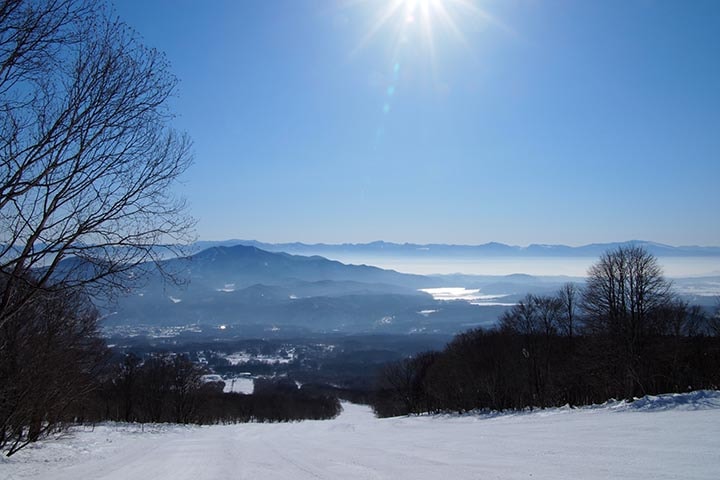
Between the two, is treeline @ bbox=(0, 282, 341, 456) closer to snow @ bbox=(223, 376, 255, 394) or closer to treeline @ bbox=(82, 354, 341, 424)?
treeline @ bbox=(82, 354, 341, 424)

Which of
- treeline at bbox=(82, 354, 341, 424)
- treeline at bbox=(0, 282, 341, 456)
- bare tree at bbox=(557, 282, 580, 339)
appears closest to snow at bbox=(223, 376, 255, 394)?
treeline at bbox=(82, 354, 341, 424)

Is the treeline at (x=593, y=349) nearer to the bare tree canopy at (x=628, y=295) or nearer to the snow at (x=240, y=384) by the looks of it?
the bare tree canopy at (x=628, y=295)

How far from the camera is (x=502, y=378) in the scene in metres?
41.8

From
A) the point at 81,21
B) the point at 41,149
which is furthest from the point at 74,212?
the point at 81,21

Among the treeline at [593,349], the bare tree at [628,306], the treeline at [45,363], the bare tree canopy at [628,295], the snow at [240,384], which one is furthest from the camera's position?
the snow at [240,384]

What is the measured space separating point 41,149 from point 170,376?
47.1 m

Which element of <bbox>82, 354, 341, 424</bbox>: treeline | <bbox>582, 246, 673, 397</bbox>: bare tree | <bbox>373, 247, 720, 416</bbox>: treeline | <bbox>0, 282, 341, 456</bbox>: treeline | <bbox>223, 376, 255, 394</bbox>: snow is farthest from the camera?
<bbox>223, 376, 255, 394</bbox>: snow

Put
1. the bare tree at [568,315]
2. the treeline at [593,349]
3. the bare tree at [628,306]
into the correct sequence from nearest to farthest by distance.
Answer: the bare tree at [628,306] → the treeline at [593,349] → the bare tree at [568,315]

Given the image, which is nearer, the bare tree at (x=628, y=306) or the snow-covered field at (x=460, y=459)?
the snow-covered field at (x=460, y=459)

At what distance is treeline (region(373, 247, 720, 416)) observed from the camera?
3011cm

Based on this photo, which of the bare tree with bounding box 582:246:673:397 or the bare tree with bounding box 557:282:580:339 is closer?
the bare tree with bounding box 582:246:673:397

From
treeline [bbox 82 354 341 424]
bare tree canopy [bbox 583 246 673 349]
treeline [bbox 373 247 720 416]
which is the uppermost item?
bare tree canopy [bbox 583 246 673 349]

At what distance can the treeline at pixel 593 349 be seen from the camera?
30109 millimetres

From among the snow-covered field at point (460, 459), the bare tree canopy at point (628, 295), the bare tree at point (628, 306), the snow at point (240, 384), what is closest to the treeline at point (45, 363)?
the snow-covered field at point (460, 459)
